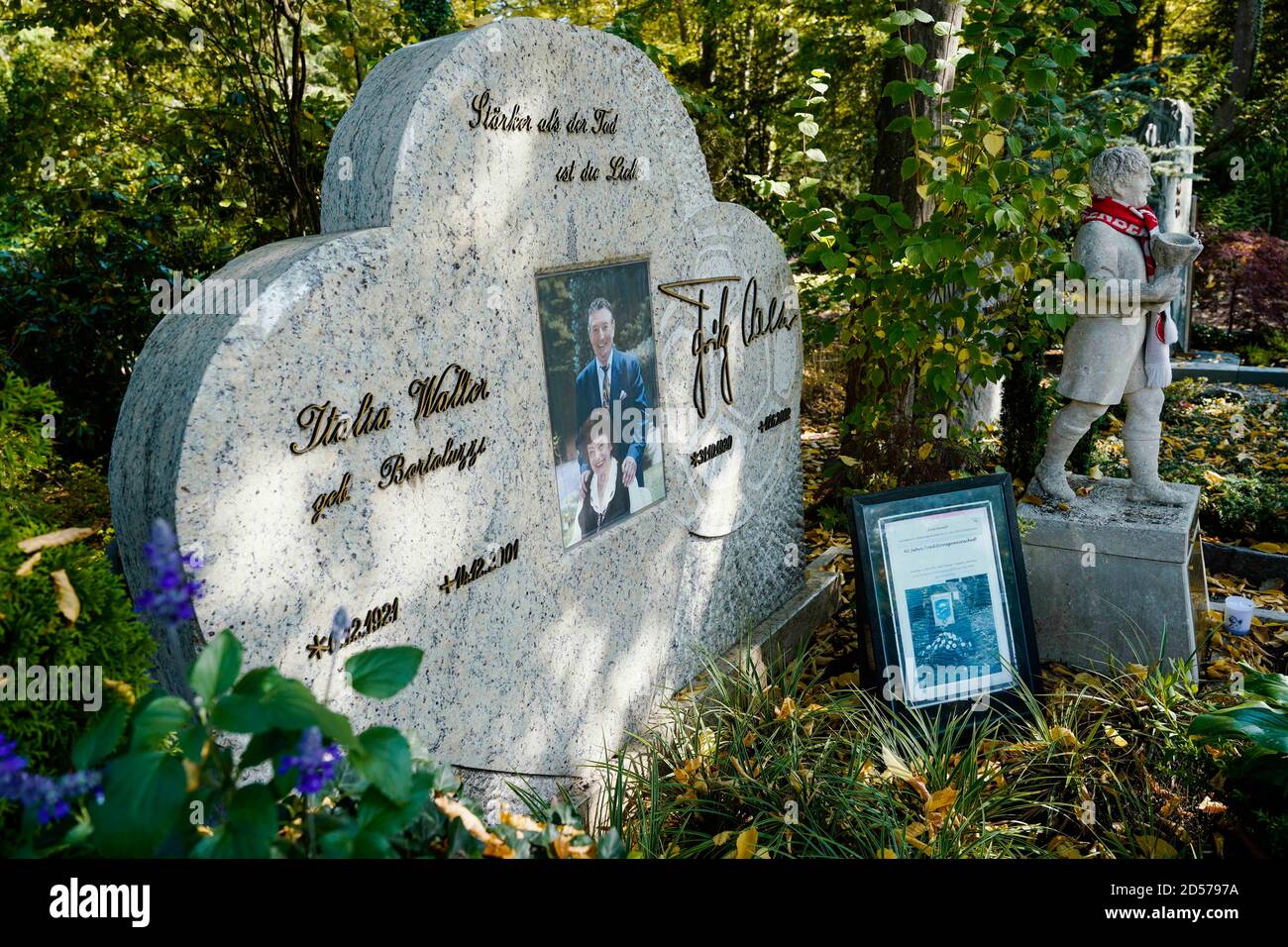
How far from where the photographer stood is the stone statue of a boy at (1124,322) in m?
3.98

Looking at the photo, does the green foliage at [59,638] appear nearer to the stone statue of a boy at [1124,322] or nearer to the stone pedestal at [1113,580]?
the stone pedestal at [1113,580]

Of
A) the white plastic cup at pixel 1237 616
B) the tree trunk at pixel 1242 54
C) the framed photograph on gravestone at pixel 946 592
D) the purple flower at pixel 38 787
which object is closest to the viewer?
the purple flower at pixel 38 787

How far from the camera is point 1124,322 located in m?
4.11

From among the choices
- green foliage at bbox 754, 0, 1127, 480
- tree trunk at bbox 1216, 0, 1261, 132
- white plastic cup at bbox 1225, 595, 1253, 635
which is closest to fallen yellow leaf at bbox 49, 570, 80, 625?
green foliage at bbox 754, 0, 1127, 480

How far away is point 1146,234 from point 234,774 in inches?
164

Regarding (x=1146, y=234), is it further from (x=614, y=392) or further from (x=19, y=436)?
(x=19, y=436)

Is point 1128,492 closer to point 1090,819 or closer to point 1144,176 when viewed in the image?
point 1144,176

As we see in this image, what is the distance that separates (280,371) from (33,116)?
4646mm

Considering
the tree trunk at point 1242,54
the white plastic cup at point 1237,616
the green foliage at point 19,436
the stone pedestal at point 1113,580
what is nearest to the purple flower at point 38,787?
the green foliage at point 19,436

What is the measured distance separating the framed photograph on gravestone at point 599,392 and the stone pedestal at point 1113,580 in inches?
79.3

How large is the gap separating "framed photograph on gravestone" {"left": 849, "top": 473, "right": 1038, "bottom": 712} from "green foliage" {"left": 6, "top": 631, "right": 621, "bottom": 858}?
99.2 inches
